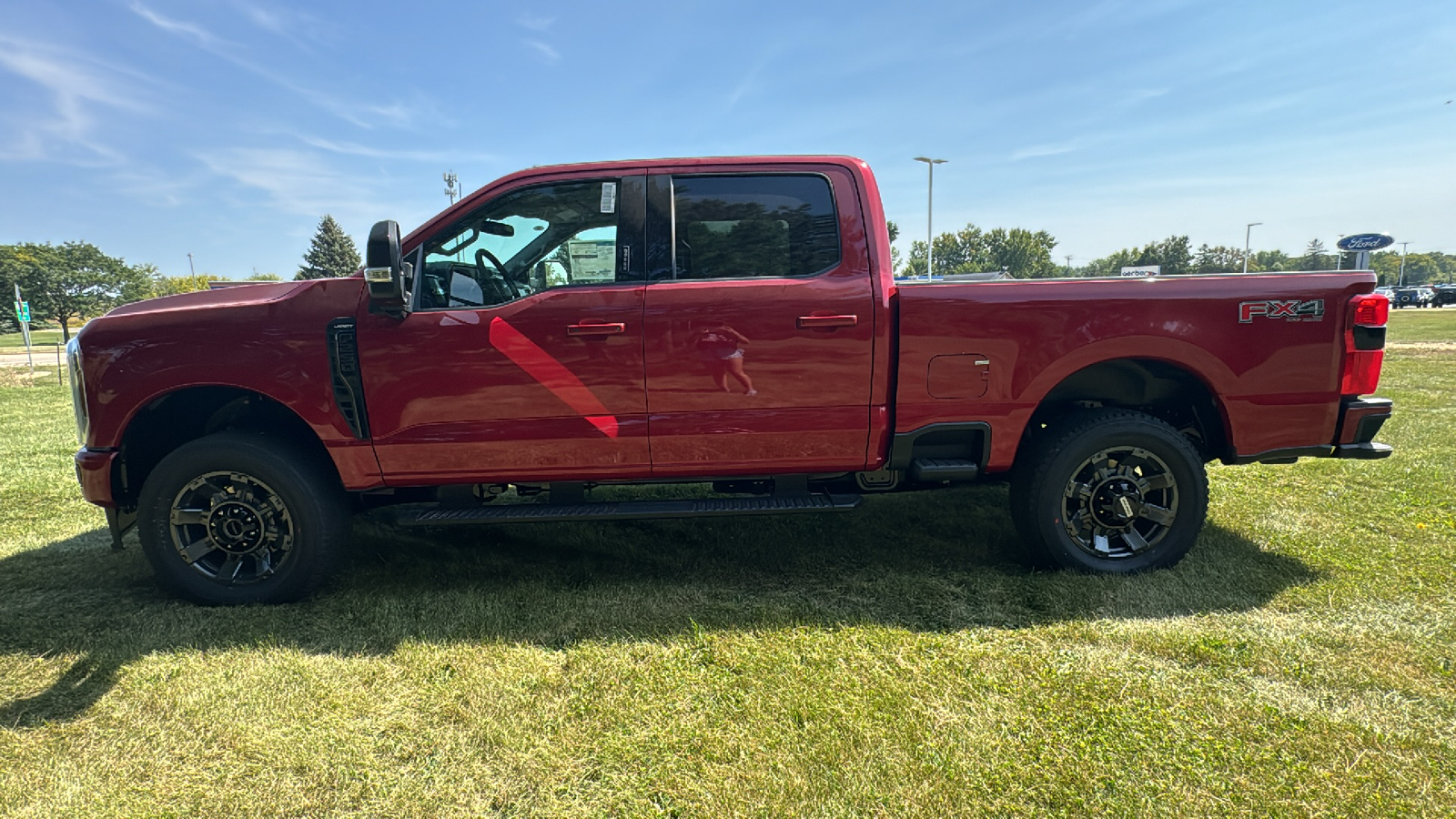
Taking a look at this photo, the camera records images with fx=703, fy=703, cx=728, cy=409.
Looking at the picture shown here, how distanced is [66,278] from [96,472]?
76.0 meters

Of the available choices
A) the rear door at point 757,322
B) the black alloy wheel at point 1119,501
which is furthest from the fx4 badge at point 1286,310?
the rear door at point 757,322

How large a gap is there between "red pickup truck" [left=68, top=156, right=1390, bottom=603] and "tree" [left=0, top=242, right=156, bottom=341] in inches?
2660

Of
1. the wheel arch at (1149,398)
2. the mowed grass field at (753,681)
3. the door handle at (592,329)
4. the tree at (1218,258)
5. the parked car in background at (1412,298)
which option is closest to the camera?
the mowed grass field at (753,681)

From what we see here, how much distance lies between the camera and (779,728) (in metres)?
2.25

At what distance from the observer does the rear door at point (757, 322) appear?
9.96 ft

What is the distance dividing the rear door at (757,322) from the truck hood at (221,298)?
1.66 metres

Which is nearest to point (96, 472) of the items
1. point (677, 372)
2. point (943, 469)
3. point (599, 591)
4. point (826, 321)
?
point (599, 591)

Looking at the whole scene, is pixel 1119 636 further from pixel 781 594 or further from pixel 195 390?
pixel 195 390

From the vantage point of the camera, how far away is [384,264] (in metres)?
2.84

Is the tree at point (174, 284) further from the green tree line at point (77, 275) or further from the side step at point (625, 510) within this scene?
the side step at point (625, 510)

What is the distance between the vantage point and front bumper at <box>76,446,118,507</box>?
3117mm

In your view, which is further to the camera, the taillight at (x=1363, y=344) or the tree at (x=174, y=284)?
the tree at (x=174, y=284)

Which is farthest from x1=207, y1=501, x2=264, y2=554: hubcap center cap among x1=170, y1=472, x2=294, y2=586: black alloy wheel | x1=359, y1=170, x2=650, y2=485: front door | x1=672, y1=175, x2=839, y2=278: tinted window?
x1=672, y1=175, x2=839, y2=278: tinted window

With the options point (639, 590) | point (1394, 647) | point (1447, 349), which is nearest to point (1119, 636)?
point (1394, 647)
